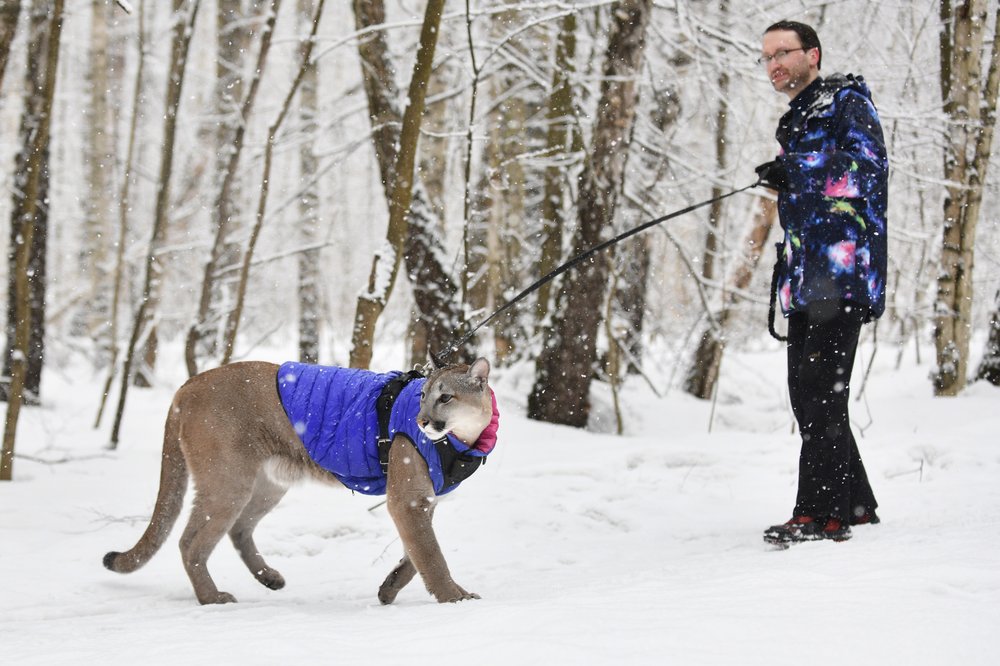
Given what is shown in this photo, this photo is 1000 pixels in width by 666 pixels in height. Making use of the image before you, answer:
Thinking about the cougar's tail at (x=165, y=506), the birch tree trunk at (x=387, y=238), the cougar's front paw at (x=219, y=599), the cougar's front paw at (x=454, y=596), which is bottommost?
the cougar's front paw at (x=219, y=599)

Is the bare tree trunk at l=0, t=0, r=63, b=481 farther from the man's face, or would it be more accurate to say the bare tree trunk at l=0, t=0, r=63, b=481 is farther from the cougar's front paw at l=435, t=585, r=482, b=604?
the man's face

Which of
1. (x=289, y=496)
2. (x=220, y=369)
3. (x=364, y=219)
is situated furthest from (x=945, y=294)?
(x=364, y=219)

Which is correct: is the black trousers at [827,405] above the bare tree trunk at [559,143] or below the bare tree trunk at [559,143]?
below

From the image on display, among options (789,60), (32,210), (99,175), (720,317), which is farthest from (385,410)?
(99,175)

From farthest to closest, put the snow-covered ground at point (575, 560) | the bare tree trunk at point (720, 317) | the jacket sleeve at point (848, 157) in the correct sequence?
the bare tree trunk at point (720, 317) < the jacket sleeve at point (848, 157) < the snow-covered ground at point (575, 560)

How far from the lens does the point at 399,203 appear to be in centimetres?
516

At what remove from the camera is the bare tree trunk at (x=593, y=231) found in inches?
265

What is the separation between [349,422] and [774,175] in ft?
7.28

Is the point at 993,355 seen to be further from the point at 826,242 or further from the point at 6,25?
the point at 6,25

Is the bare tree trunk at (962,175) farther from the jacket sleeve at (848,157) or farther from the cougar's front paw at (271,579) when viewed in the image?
the cougar's front paw at (271,579)

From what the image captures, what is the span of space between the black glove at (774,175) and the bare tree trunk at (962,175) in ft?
12.9

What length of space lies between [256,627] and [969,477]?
167 inches

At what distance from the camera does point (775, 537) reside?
376 cm

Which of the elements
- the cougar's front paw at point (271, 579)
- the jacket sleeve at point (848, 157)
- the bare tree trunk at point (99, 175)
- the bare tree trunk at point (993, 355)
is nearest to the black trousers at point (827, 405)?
the jacket sleeve at point (848, 157)
